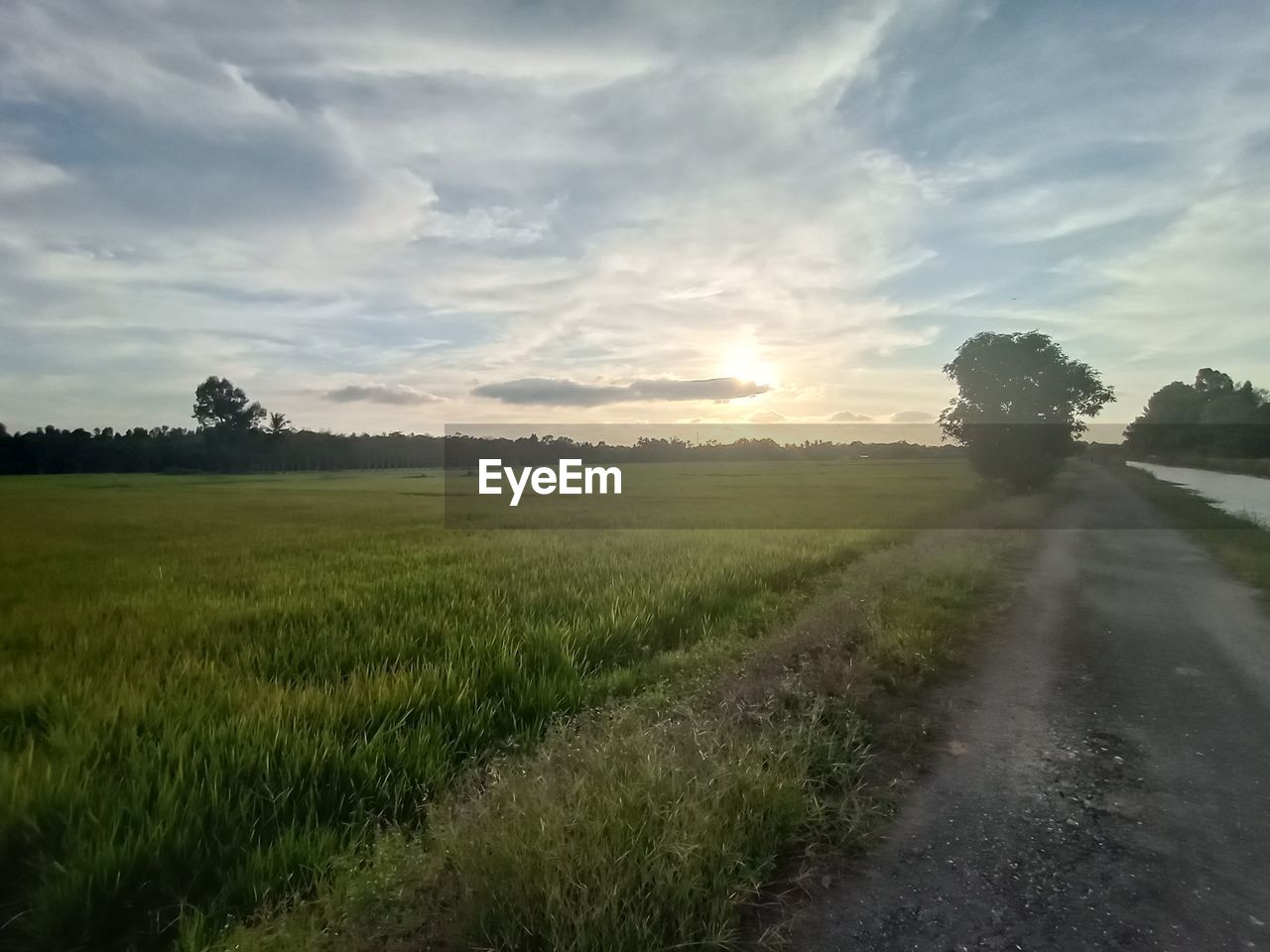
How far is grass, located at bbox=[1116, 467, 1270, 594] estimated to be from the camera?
12.3m

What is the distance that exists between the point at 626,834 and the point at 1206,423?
2108 inches

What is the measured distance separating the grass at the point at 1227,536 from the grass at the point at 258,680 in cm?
712

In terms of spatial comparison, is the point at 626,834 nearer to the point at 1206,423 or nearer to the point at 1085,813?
the point at 1085,813

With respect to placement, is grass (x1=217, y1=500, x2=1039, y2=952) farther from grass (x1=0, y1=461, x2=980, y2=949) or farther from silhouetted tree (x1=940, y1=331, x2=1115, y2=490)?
silhouetted tree (x1=940, y1=331, x2=1115, y2=490)

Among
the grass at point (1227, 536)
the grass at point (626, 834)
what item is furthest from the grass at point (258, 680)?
the grass at point (1227, 536)

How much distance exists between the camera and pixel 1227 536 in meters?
17.0

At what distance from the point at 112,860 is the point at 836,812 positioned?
381cm

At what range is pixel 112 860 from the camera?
3.29 metres

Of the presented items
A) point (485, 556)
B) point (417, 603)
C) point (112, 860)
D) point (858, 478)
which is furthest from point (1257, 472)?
point (112, 860)

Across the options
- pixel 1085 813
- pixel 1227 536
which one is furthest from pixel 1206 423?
pixel 1085 813

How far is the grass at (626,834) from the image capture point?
3.02 metres

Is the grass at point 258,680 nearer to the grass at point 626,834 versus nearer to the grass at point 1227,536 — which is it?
the grass at point 626,834

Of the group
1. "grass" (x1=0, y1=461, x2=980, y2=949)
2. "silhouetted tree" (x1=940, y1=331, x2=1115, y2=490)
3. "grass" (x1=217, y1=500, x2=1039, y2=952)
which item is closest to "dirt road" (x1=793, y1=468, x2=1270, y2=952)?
"grass" (x1=217, y1=500, x2=1039, y2=952)

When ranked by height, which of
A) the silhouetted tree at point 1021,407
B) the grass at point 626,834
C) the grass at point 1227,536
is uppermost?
the silhouetted tree at point 1021,407
